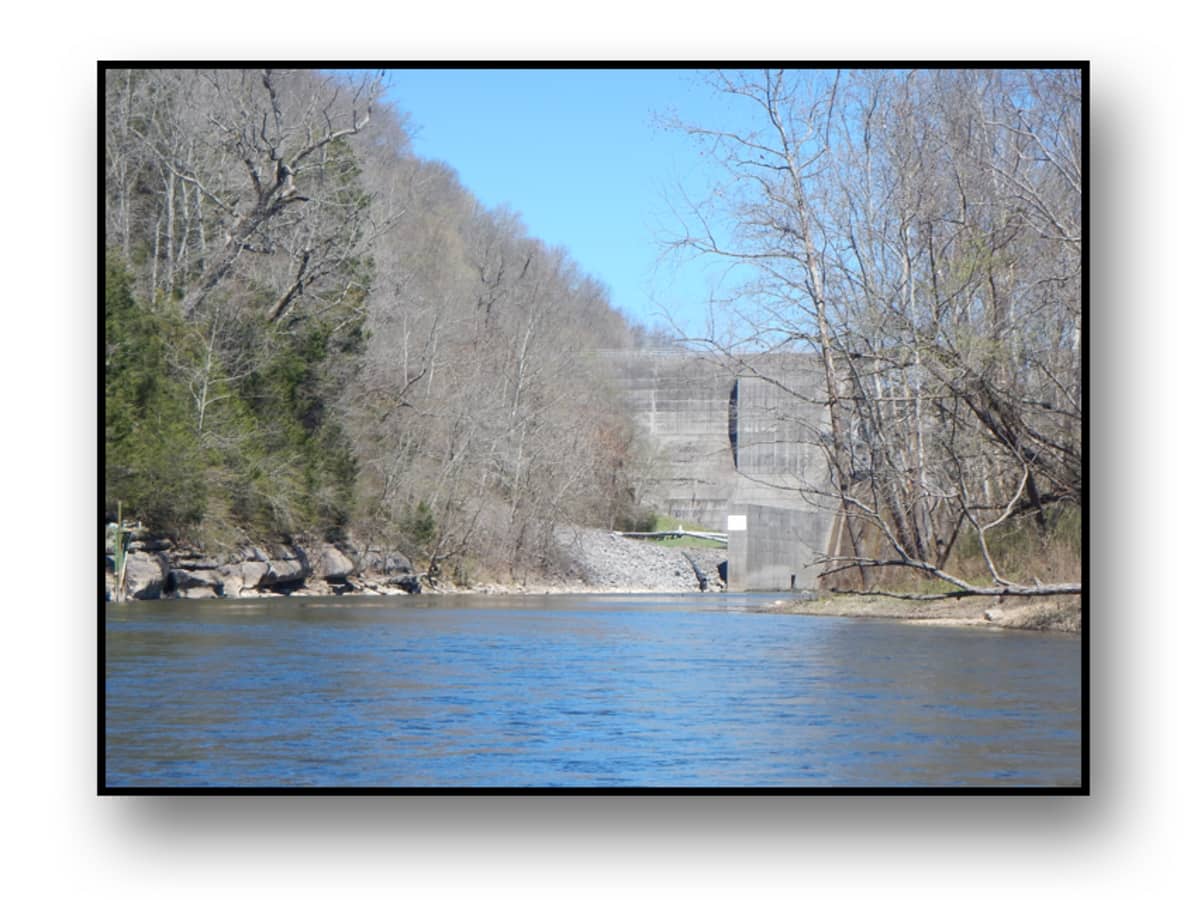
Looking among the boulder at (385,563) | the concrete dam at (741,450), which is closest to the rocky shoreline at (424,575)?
the boulder at (385,563)

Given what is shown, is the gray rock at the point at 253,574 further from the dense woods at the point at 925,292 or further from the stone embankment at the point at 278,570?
the dense woods at the point at 925,292

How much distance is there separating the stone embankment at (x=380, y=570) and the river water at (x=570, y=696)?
0.09 m

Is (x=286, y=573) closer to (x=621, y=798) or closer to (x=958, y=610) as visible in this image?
(x=621, y=798)

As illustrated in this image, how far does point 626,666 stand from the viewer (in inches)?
252

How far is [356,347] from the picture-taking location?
6.21 meters

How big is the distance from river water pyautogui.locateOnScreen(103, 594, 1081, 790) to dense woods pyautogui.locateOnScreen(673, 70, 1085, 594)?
507mm

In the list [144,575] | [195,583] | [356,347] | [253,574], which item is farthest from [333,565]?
[356,347]

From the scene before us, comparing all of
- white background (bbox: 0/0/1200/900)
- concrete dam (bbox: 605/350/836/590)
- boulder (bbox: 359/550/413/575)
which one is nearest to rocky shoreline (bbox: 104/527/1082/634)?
boulder (bbox: 359/550/413/575)

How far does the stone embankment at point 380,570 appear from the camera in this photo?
19.7 ft

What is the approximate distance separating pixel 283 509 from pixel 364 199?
1.33 m

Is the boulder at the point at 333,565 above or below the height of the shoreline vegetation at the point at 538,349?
below
